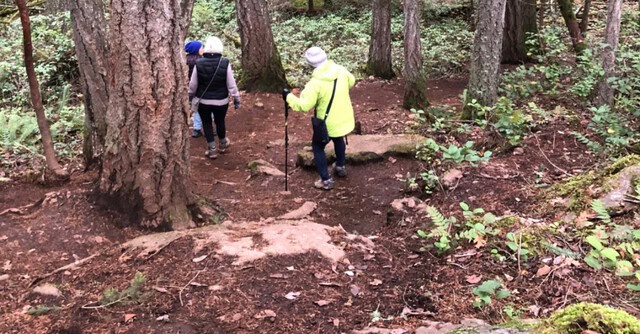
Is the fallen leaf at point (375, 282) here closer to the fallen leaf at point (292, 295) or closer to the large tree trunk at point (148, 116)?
the fallen leaf at point (292, 295)

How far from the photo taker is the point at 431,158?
6648 mm

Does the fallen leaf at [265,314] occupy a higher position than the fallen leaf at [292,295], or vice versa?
the fallen leaf at [265,314]

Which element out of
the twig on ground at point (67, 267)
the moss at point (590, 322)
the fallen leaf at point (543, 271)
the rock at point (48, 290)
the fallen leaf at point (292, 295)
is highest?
the moss at point (590, 322)

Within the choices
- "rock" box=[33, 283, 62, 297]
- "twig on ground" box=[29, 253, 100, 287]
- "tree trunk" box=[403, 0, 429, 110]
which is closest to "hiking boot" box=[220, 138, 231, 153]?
"tree trunk" box=[403, 0, 429, 110]

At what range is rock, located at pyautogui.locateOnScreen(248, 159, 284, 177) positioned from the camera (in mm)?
7812

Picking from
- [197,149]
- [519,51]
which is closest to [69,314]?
[197,149]

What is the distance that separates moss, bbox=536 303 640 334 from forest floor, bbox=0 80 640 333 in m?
0.78

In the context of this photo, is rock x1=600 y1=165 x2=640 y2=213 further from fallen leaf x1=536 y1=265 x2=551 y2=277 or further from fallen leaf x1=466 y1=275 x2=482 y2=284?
fallen leaf x1=466 y1=275 x2=482 y2=284

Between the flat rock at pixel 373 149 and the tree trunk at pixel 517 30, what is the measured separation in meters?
7.32

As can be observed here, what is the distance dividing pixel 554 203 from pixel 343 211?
8.78 ft

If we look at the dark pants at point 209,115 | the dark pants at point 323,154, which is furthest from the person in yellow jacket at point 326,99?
the dark pants at point 209,115

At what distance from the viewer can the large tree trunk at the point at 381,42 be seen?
13312 millimetres

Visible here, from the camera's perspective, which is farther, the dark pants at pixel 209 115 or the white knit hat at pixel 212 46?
the dark pants at pixel 209 115

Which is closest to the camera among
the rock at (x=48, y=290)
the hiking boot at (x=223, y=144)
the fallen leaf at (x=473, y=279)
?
the fallen leaf at (x=473, y=279)
